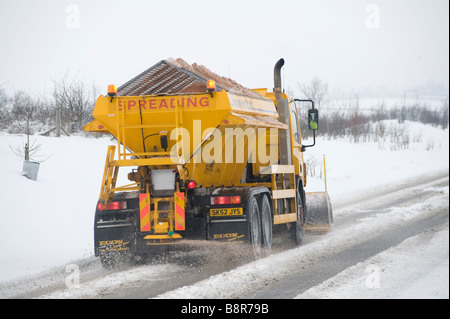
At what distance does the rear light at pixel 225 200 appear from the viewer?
27.2 feet

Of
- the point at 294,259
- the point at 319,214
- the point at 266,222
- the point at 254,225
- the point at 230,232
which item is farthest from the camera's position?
the point at 319,214

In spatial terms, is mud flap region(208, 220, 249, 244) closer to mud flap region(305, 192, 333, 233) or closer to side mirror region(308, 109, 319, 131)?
side mirror region(308, 109, 319, 131)

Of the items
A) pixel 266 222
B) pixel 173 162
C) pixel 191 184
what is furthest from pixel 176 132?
pixel 266 222

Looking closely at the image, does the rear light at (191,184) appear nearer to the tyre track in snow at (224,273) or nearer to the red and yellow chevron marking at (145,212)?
the red and yellow chevron marking at (145,212)

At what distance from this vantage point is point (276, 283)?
6742 millimetres

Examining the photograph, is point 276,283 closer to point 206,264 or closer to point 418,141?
point 206,264

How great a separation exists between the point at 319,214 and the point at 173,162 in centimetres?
510

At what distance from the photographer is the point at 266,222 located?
9422mm

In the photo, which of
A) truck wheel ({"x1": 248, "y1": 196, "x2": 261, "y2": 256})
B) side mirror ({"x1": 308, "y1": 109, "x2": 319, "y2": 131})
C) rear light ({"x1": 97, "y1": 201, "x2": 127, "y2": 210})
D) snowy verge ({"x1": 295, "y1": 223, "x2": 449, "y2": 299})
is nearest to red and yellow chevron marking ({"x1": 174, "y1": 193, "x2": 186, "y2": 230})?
rear light ({"x1": 97, "y1": 201, "x2": 127, "y2": 210})

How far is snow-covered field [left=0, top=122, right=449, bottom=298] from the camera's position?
252 inches

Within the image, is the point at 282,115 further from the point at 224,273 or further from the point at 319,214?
the point at 224,273

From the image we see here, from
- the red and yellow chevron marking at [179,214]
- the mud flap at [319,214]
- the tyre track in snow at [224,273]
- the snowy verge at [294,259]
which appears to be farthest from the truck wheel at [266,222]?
the mud flap at [319,214]

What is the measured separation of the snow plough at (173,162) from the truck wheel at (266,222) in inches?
2.6
